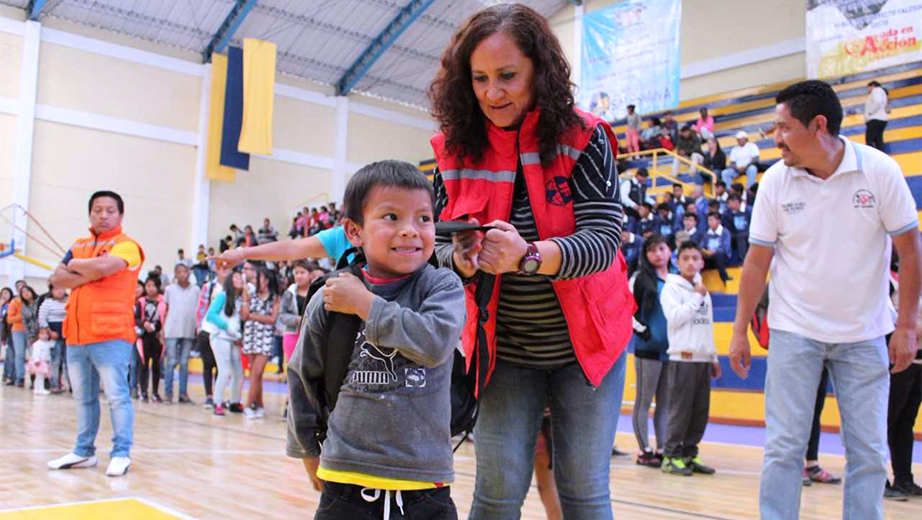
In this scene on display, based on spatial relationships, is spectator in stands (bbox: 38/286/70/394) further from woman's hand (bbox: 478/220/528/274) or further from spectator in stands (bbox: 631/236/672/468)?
woman's hand (bbox: 478/220/528/274)

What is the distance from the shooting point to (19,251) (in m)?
19.2

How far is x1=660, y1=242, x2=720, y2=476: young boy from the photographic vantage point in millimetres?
5805

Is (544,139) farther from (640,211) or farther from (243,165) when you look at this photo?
(243,165)

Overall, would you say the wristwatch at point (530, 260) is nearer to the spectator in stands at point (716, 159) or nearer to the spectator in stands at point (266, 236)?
the spectator in stands at point (716, 159)

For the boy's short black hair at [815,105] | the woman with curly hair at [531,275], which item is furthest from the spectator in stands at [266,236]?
the woman with curly hair at [531,275]

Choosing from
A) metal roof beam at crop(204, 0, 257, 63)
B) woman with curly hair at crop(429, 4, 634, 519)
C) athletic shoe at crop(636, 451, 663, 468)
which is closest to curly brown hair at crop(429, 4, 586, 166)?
woman with curly hair at crop(429, 4, 634, 519)

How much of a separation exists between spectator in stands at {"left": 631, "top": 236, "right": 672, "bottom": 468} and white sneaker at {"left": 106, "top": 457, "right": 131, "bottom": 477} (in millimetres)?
3608

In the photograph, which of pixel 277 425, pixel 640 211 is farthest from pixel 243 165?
pixel 277 425

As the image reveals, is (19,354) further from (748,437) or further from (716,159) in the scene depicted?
(716,159)

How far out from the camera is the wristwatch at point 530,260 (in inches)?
75.1

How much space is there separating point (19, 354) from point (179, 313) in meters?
4.96

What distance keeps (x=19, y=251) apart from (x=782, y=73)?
1839 centimetres

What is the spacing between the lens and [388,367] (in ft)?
6.23

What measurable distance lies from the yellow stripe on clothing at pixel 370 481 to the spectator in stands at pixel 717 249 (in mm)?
10157
